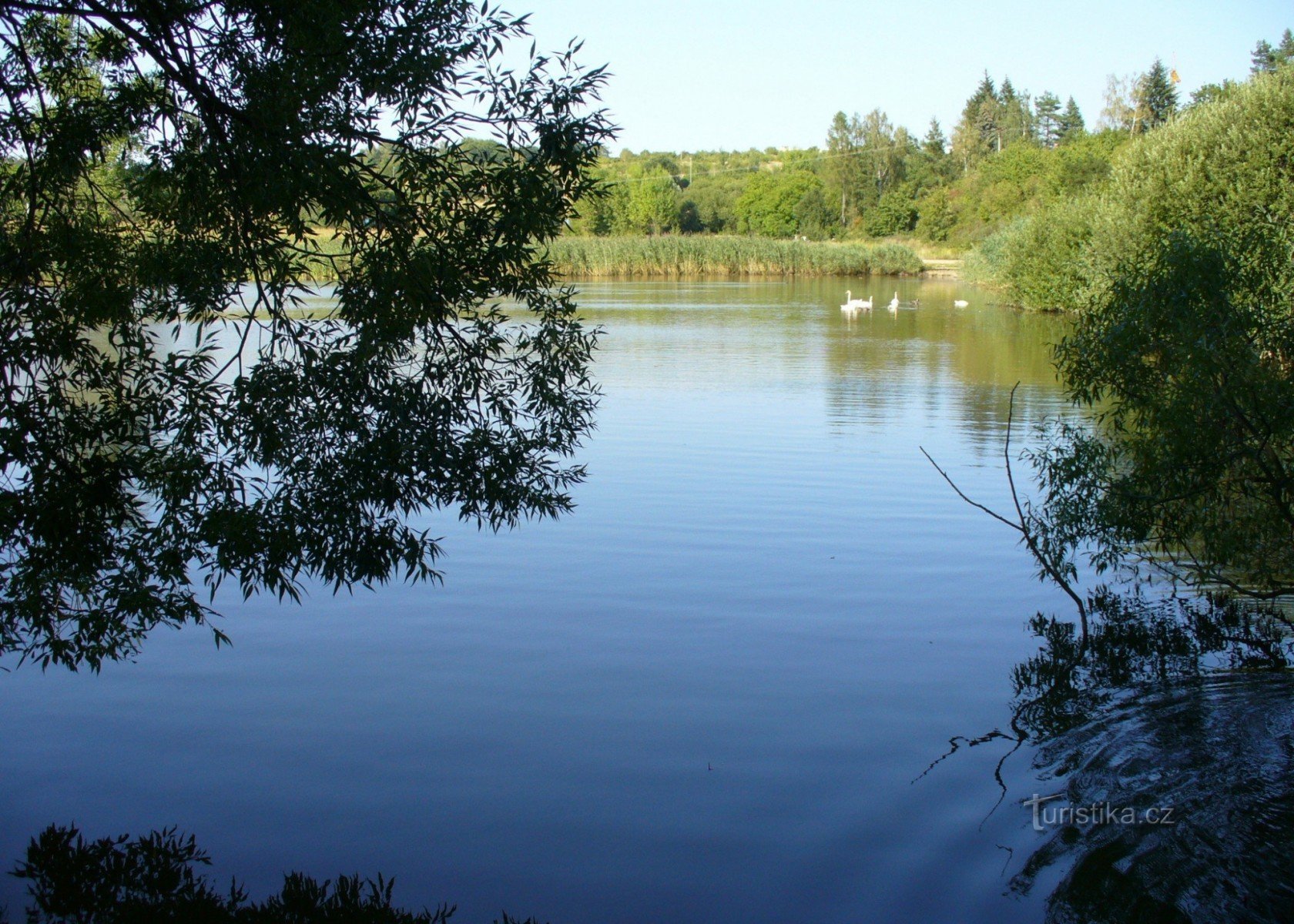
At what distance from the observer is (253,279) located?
6.88 m

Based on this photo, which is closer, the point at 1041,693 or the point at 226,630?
the point at 1041,693

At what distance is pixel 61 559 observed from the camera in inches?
235

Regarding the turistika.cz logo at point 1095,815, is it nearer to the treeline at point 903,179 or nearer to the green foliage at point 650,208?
the treeline at point 903,179

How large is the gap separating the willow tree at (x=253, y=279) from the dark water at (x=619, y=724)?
1241 millimetres

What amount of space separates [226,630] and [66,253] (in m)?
3.92

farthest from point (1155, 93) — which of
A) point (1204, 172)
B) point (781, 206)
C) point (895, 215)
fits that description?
point (1204, 172)

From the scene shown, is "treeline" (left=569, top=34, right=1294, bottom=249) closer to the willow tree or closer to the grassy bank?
the grassy bank

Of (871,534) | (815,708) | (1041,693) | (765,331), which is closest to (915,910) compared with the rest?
(815,708)

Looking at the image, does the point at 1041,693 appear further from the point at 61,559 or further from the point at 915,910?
the point at 61,559

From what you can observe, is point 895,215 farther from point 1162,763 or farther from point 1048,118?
point 1162,763

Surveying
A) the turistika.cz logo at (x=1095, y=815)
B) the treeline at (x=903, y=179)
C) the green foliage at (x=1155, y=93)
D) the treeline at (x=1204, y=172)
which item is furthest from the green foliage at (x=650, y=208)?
the turistika.cz logo at (x=1095, y=815)

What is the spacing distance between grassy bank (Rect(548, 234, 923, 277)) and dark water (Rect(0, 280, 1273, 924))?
149 ft

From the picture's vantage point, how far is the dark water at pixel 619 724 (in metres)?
5.77

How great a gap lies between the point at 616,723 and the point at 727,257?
2293 inches
